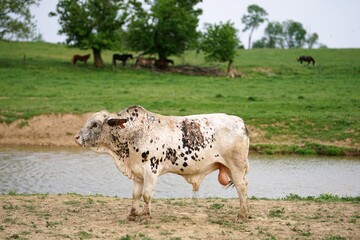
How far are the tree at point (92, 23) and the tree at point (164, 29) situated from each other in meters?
2.06

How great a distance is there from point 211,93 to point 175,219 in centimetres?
2414

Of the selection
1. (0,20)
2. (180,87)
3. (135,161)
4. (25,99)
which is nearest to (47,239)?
(135,161)

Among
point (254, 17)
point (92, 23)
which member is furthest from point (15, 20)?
point (254, 17)

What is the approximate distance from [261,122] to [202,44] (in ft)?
78.3

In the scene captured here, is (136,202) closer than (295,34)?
Yes

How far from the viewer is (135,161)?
11406 millimetres

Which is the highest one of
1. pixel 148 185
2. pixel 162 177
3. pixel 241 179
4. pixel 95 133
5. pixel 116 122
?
pixel 116 122

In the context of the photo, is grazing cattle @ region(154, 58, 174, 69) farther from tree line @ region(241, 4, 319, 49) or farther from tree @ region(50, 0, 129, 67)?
tree line @ region(241, 4, 319, 49)

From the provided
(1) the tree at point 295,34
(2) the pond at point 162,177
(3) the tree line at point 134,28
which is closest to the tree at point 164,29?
(3) the tree line at point 134,28

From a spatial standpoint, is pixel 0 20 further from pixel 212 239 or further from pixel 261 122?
pixel 212 239

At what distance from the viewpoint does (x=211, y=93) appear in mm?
35375

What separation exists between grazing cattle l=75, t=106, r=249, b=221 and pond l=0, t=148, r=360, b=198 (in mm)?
4606

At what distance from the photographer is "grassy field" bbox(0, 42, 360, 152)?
1073 inches

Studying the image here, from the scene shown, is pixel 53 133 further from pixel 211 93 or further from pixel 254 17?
pixel 254 17
